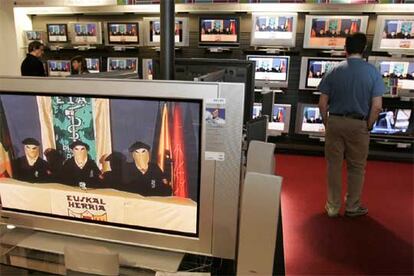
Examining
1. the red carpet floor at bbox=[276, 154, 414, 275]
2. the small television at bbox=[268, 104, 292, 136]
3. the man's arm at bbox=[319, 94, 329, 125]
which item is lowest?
the red carpet floor at bbox=[276, 154, 414, 275]

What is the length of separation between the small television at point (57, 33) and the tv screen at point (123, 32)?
2.40 feet

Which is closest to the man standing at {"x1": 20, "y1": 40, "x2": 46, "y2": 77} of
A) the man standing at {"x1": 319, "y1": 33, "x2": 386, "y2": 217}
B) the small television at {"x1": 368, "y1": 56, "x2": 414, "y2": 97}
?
the man standing at {"x1": 319, "y1": 33, "x2": 386, "y2": 217}

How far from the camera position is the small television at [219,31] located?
178 inches

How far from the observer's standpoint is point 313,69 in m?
4.50

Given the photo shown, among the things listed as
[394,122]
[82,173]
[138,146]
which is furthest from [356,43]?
[82,173]

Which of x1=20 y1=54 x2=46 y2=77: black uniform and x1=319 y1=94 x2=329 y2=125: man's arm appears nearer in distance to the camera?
x1=319 y1=94 x2=329 y2=125: man's arm

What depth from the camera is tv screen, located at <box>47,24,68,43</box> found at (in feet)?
16.8

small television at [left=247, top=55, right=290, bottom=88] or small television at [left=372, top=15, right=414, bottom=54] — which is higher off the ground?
small television at [left=372, top=15, right=414, bottom=54]

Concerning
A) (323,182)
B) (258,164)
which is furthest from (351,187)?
(258,164)

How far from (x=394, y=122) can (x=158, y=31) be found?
3453mm

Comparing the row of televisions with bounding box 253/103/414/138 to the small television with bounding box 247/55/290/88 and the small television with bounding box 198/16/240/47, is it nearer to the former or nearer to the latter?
the small television with bounding box 247/55/290/88

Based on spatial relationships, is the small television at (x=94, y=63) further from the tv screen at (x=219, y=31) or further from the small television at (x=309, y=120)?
the small television at (x=309, y=120)

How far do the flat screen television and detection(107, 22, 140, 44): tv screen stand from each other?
4.04 metres

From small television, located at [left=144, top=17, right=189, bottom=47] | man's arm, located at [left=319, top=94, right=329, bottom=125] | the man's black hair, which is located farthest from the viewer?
small television, located at [left=144, top=17, right=189, bottom=47]
